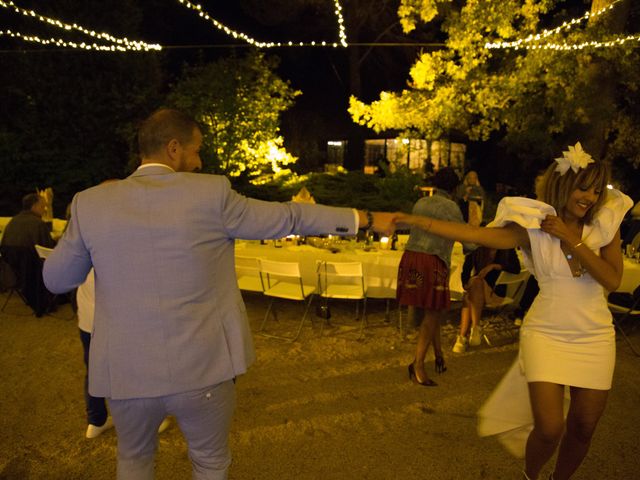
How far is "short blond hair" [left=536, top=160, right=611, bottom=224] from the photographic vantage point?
2.53 m

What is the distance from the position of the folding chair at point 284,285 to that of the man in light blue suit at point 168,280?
10.8ft

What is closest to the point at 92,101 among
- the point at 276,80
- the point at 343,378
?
the point at 276,80

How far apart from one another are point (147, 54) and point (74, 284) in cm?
1328

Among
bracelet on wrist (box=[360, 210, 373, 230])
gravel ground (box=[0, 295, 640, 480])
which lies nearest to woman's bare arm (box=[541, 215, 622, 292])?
bracelet on wrist (box=[360, 210, 373, 230])

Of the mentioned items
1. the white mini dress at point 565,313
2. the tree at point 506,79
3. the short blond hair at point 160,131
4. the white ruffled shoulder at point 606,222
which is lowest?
the white mini dress at point 565,313

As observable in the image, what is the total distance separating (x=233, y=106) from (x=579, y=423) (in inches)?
432

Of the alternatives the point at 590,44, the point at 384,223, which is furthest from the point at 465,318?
the point at 590,44

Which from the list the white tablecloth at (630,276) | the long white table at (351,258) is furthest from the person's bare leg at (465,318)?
the white tablecloth at (630,276)

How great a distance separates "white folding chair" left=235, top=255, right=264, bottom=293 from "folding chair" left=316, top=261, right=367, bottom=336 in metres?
0.70

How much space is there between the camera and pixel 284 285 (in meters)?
6.06

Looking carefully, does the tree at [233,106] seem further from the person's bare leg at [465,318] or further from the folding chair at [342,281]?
the person's bare leg at [465,318]

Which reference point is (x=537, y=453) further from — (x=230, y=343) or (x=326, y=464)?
(x=230, y=343)

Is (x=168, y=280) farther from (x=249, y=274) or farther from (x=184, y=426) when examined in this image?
(x=249, y=274)

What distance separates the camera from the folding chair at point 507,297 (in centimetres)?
541
